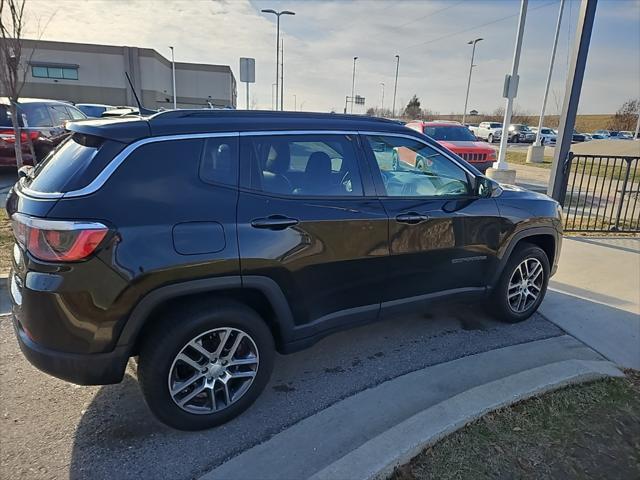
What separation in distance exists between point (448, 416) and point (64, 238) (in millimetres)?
2360

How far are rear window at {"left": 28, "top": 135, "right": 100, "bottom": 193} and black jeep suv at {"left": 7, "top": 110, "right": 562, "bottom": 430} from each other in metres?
0.01

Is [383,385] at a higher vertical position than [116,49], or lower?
lower

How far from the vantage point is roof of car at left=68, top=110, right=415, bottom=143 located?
7.52ft

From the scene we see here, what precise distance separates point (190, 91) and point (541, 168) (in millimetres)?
51926

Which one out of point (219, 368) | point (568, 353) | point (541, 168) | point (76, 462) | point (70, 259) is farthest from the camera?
point (541, 168)

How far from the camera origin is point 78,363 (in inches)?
86.4

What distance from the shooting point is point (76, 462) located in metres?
2.26

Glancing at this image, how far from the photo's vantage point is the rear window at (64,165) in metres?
2.20

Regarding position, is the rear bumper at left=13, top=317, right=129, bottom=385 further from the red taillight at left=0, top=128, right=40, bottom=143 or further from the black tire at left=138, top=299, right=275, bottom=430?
the red taillight at left=0, top=128, right=40, bottom=143

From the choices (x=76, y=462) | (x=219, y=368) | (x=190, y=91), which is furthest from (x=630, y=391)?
(x=190, y=91)

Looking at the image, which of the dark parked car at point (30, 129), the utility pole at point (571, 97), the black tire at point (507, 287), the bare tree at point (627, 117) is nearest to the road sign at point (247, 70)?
the dark parked car at point (30, 129)

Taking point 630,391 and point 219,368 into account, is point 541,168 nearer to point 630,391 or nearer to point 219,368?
point 630,391

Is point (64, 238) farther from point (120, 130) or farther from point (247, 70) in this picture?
point (247, 70)

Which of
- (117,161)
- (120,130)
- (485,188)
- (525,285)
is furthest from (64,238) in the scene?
(525,285)
